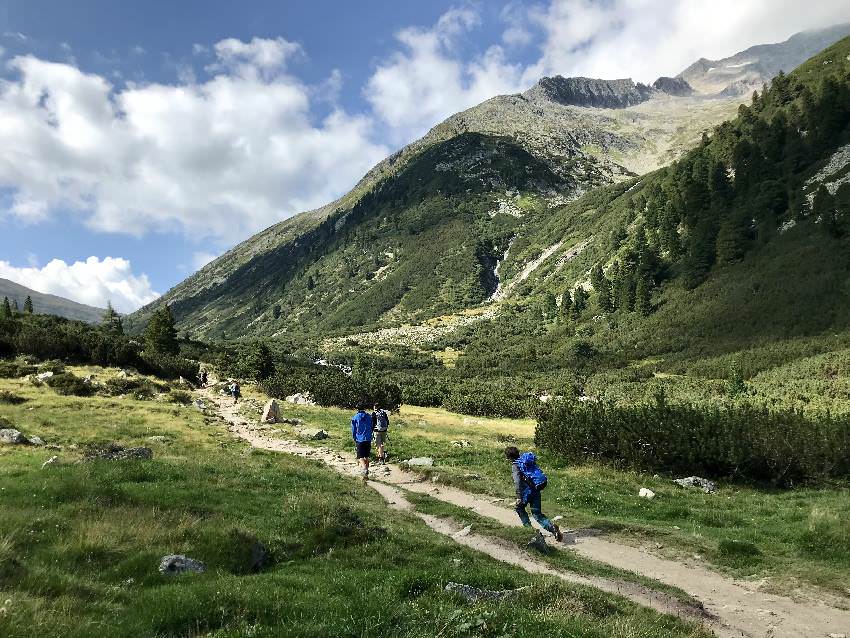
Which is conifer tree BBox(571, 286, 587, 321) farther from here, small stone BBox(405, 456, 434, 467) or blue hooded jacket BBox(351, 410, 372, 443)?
blue hooded jacket BBox(351, 410, 372, 443)

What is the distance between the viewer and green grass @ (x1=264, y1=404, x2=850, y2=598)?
470 inches

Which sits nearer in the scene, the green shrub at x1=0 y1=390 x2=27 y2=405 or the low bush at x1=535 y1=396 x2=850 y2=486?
the low bush at x1=535 y1=396 x2=850 y2=486

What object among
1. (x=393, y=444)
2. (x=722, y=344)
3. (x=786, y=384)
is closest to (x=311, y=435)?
(x=393, y=444)

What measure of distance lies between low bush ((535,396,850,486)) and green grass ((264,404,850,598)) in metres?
1.06

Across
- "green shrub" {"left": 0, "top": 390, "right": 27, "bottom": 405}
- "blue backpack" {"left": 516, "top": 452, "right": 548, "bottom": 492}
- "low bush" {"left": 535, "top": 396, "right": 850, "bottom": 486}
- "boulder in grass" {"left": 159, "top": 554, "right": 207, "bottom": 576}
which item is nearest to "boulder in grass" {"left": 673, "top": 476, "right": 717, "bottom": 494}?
"low bush" {"left": 535, "top": 396, "right": 850, "bottom": 486}

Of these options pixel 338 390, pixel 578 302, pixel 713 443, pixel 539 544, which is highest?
pixel 578 302

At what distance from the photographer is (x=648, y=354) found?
91.6 metres

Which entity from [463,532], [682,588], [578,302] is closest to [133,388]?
[463,532]

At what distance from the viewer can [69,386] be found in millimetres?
35375

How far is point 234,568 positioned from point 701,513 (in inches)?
592

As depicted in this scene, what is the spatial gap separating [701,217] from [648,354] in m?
50.6

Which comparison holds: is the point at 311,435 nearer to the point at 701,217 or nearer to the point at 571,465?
the point at 571,465

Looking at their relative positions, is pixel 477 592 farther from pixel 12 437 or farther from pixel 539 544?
pixel 12 437

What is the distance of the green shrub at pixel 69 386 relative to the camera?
3484 centimetres
